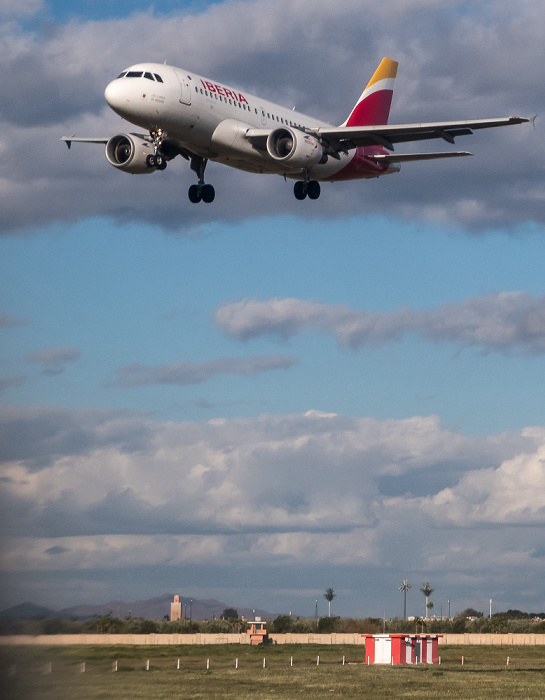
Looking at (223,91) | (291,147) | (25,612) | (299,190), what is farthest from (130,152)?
(25,612)

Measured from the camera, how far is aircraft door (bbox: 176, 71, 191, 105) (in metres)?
49.0

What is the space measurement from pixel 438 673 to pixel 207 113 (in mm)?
40060

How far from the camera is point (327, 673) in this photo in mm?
70312

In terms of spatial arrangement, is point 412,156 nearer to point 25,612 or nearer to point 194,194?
point 194,194

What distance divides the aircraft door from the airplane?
48 millimetres

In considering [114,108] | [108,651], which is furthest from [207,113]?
[108,651]

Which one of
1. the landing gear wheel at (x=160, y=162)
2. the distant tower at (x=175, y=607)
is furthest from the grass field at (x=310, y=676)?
the landing gear wheel at (x=160, y=162)

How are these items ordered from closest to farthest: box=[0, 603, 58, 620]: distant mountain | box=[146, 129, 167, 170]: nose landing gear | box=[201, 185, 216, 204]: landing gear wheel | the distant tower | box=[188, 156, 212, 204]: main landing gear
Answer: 1. box=[0, 603, 58, 620]: distant mountain
2. the distant tower
3. box=[146, 129, 167, 170]: nose landing gear
4. box=[188, 156, 212, 204]: main landing gear
5. box=[201, 185, 216, 204]: landing gear wheel

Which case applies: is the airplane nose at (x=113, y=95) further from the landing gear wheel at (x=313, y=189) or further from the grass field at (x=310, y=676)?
the grass field at (x=310, y=676)

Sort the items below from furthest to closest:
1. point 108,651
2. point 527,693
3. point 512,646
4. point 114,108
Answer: point 512,646, point 527,693, point 114,108, point 108,651

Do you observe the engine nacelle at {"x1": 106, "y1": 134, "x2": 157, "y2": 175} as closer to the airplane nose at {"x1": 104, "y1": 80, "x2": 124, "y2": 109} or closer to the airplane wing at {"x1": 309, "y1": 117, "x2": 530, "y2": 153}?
the airplane nose at {"x1": 104, "y1": 80, "x2": 124, "y2": 109}

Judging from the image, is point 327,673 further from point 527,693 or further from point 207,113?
point 207,113

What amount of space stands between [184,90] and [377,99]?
996 inches

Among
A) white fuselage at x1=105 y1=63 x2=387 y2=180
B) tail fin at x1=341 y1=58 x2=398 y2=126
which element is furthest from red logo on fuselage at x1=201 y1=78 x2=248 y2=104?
tail fin at x1=341 y1=58 x2=398 y2=126
